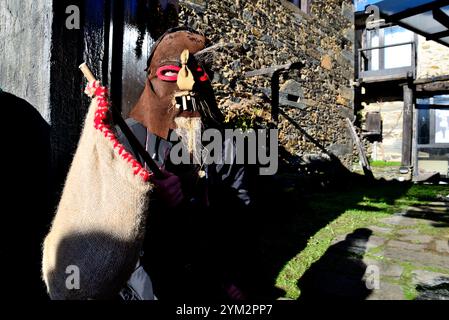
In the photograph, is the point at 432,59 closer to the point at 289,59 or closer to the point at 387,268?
the point at 289,59

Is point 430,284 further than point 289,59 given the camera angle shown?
No

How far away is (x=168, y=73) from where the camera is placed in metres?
1.53

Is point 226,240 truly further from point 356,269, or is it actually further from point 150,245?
point 356,269

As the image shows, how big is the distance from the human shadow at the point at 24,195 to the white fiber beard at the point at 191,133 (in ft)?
3.01

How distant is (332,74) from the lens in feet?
27.9

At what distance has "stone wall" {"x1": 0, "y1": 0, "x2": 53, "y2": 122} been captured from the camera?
1.79 m

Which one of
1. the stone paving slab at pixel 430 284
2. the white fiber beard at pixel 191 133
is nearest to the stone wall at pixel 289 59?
the white fiber beard at pixel 191 133

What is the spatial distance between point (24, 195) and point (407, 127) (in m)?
11.9

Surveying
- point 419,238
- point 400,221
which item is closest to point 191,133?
point 419,238

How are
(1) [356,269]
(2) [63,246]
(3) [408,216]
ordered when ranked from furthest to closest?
(3) [408,216] < (1) [356,269] < (2) [63,246]

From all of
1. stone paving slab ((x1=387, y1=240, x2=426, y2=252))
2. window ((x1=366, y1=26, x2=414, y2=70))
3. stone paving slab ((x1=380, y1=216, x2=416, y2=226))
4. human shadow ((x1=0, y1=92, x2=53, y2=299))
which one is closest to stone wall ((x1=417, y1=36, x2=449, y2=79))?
window ((x1=366, y1=26, x2=414, y2=70))

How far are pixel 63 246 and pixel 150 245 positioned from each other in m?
0.46

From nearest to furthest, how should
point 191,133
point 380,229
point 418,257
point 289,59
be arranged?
point 191,133 < point 418,257 < point 380,229 < point 289,59

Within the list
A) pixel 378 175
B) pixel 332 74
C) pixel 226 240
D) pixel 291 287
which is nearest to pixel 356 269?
pixel 291 287
